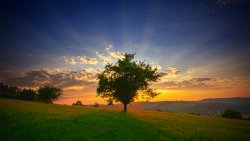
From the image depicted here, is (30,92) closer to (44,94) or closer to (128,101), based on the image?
(44,94)

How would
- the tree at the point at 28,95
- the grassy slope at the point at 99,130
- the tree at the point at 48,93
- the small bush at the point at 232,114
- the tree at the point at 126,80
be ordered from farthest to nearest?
the tree at the point at 28,95
the tree at the point at 48,93
the small bush at the point at 232,114
the tree at the point at 126,80
the grassy slope at the point at 99,130

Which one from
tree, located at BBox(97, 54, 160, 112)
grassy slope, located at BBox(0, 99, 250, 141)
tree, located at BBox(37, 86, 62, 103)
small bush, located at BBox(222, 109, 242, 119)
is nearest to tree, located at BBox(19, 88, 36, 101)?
tree, located at BBox(37, 86, 62, 103)

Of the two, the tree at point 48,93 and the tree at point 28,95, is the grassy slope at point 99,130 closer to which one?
the tree at point 48,93

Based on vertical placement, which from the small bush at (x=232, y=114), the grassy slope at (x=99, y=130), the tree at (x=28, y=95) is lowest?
the small bush at (x=232, y=114)

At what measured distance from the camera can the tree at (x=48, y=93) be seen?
10069 cm

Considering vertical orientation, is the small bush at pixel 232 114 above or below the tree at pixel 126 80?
below

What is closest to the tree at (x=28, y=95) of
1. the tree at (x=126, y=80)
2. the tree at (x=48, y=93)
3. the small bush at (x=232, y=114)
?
the tree at (x=48, y=93)

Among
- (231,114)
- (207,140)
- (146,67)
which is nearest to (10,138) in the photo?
(207,140)

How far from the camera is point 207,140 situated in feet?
40.8

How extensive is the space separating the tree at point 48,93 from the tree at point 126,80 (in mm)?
64862

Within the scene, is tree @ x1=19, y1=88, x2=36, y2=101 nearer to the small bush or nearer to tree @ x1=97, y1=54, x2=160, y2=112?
tree @ x1=97, y1=54, x2=160, y2=112

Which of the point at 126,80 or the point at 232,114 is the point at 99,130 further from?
the point at 232,114

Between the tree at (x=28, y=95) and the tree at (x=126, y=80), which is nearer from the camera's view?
the tree at (x=126, y=80)

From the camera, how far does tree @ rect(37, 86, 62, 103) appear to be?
3964 inches
